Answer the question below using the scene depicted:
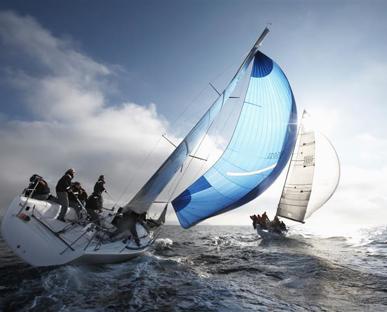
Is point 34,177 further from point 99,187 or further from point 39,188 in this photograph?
point 99,187

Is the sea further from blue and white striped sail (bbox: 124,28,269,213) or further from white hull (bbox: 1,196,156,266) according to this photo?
blue and white striped sail (bbox: 124,28,269,213)

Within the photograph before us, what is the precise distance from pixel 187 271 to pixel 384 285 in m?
5.55

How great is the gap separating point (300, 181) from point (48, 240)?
63.8 ft

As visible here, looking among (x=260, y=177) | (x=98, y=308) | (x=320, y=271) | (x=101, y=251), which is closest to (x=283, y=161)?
(x=260, y=177)

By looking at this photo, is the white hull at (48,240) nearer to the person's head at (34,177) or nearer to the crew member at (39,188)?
the crew member at (39,188)

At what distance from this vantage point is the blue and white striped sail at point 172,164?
31.0ft

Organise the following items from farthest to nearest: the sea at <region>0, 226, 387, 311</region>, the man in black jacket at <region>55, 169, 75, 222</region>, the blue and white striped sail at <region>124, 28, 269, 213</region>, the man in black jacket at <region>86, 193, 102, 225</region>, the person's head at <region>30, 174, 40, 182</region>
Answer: the man in black jacket at <region>86, 193, 102, 225</region> < the blue and white striped sail at <region>124, 28, 269, 213</region> < the man in black jacket at <region>55, 169, 75, 222</region> < the person's head at <region>30, 174, 40, 182</region> < the sea at <region>0, 226, 387, 311</region>

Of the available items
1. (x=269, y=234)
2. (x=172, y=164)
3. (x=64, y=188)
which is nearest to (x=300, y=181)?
(x=269, y=234)

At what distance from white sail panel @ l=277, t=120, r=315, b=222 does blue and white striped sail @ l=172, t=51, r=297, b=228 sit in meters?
10.8

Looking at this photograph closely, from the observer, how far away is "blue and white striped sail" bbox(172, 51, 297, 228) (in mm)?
11508

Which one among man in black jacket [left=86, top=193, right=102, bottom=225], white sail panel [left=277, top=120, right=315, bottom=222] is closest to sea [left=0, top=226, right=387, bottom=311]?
man in black jacket [left=86, top=193, right=102, bottom=225]

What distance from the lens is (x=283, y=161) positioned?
12.3 meters

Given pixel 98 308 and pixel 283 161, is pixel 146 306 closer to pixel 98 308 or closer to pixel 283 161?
pixel 98 308

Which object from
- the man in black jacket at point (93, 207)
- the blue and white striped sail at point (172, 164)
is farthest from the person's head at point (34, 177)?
the blue and white striped sail at point (172, 164)
